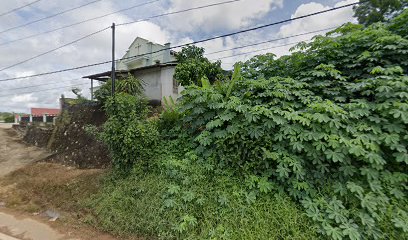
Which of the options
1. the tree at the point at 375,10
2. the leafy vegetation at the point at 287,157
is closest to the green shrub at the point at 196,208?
the leafy vegetation at the point at 287,157

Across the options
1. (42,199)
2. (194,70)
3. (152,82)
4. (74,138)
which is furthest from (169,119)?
(152,82)

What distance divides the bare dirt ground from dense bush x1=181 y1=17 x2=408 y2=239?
297 centimetres

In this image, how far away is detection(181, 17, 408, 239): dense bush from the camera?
2.81 metres

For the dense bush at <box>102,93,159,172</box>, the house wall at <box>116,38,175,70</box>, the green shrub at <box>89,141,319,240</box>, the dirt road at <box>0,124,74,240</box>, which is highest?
the house wall at <box>116,38,175,70</box>

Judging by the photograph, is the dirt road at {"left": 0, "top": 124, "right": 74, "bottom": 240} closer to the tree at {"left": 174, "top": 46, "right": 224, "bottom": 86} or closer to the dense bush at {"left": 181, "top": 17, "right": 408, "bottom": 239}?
the dense bush at {"left": 181, "top": 17, "right": 408, "bottom": 239}

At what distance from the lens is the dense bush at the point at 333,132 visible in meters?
2.81

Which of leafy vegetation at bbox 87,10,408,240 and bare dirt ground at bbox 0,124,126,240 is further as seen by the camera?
bare dirt ground at bbox 0,124,126,240

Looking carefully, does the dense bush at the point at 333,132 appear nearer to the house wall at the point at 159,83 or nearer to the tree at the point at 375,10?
the house wall at the point at 159,83

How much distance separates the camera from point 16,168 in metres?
7.48

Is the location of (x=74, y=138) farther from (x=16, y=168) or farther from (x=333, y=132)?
(x=333, y=132)

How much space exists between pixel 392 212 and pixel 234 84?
329 centimetres

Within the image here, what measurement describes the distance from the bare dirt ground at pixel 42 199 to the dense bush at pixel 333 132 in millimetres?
2974

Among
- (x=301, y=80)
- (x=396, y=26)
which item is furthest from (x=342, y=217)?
(x=396, y=26)

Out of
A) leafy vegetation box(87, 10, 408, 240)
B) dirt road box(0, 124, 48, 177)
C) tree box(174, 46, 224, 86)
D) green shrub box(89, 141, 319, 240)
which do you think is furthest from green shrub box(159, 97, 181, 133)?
dirt road box(0, 124, 48, 177)
